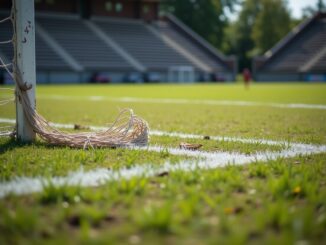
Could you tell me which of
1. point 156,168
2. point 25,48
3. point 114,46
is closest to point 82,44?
point 114,46

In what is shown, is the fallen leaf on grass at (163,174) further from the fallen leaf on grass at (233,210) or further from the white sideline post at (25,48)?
the white sideline post at (25,48)

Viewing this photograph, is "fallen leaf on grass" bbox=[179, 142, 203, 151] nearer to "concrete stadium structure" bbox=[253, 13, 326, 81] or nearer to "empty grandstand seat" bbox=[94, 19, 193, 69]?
"empty grandstand seat" bbox=[94, 19, 193, 69]

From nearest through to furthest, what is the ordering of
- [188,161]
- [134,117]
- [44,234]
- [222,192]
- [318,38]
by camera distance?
[44,234] → [222,192] → [188,161] → [134,117] → [318,38]

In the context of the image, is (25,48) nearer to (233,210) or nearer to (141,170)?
(141,170)

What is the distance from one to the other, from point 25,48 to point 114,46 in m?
39.0

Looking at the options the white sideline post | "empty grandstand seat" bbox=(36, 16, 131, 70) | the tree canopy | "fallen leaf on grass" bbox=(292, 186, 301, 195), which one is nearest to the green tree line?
the tree canopy

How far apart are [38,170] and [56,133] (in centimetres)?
168

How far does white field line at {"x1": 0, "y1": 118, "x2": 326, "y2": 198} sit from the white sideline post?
153cm

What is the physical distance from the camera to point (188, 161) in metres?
4.39

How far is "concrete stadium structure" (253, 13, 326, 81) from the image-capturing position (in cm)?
4749

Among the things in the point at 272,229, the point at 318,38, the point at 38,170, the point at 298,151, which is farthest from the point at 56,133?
the point at 318,38

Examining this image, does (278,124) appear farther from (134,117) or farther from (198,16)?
(198,16)

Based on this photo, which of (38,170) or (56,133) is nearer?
(38,170)

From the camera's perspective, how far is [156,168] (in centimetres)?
399
